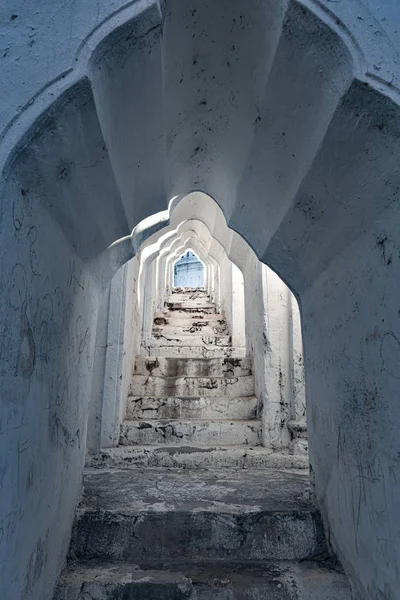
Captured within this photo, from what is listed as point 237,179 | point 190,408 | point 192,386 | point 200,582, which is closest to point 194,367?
point 192,386

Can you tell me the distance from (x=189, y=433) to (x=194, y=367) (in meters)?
1.00

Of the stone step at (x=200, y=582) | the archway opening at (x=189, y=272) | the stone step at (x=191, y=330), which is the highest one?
the archway opening at (x=189, y=272)

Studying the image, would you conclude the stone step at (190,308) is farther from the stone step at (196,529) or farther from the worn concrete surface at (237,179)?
the worn concrete surface at (237,179)

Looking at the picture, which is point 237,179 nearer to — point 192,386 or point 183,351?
point 192,386

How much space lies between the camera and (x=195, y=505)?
219 cm

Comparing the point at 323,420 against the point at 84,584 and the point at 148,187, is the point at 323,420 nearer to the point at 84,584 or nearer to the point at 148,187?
the point at 84,584

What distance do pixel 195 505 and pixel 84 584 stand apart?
67 cm

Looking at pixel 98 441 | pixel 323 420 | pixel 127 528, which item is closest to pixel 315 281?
pixel 323 420

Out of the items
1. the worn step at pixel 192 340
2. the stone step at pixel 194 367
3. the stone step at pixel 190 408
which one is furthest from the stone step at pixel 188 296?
the stone step at pixel 190 408

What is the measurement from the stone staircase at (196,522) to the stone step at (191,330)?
2971 millimetres

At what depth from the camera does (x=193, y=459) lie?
10.8 ft

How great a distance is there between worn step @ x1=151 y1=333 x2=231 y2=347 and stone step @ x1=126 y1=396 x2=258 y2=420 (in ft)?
6.76

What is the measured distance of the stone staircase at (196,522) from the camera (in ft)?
5.68

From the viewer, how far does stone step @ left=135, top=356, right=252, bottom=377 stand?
4.56m
